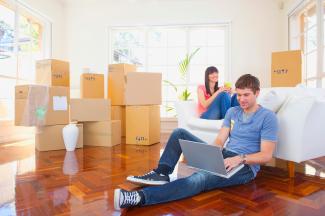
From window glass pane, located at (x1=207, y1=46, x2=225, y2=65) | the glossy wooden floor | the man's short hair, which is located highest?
window glass pane, located at (x1=207, y1=46, x2=225, y2=65)

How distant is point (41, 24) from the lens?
15.2ft

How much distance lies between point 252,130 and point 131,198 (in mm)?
→ 897

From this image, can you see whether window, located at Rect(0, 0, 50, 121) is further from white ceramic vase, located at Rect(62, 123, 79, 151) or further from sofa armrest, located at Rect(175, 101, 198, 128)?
sofa armrest, located at Rect(175, 101, 198, 128)

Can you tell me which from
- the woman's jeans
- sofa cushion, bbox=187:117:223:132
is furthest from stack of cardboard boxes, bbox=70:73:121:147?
the woman's jeans

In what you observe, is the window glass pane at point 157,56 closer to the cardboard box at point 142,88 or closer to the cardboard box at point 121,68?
the cardboard box at point 121,68

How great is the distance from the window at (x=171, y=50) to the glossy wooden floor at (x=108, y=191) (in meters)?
2.63

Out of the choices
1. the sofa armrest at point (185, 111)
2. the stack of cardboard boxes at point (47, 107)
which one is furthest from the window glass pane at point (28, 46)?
the sofa armrest at point (185, 111)

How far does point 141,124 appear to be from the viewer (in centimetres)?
358

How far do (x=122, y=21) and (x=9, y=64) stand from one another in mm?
2148

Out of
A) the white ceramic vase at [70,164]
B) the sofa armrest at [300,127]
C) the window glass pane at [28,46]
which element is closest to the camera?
the sofa armrest at [300,127]

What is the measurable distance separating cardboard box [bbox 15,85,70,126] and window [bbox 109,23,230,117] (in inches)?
81.9

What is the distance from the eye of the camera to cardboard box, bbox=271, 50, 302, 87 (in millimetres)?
3525

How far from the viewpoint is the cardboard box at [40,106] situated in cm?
298

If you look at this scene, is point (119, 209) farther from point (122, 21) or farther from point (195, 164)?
point (122, 21)
